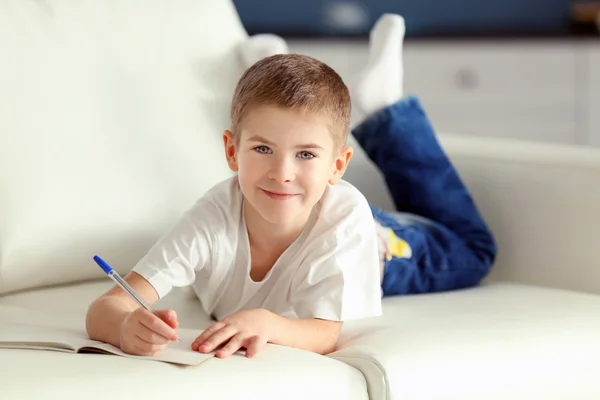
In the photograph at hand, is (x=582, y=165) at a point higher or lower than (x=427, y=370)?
higher

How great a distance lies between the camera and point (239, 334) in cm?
120

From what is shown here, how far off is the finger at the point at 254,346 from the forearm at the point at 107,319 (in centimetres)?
16

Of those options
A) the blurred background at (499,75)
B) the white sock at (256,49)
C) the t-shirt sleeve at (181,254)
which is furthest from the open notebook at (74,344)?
the blurred background at (499,75)

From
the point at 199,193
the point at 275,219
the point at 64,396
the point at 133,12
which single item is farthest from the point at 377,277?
the point at 133,12

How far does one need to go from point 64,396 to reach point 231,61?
3.33ft

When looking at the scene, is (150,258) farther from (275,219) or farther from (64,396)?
(64,396)

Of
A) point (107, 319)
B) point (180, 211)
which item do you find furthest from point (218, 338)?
point (180, 211)

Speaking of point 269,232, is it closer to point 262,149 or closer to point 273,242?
point 273,242

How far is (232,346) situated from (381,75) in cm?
90

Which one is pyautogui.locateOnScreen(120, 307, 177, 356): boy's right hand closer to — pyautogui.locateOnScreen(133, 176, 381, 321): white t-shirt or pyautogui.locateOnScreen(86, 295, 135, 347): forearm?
pyautogui.locateOnScreen(86, 295, 135, 347): forearm

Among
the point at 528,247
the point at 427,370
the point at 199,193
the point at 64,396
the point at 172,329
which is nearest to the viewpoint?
the point at 64,396

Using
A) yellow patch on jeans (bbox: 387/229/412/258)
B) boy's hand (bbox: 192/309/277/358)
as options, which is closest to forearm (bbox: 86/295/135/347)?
boy's hand (bbox: 192/309/277/358)

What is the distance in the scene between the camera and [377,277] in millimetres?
1434

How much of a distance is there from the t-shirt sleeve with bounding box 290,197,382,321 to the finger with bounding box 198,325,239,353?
0.64 ft
